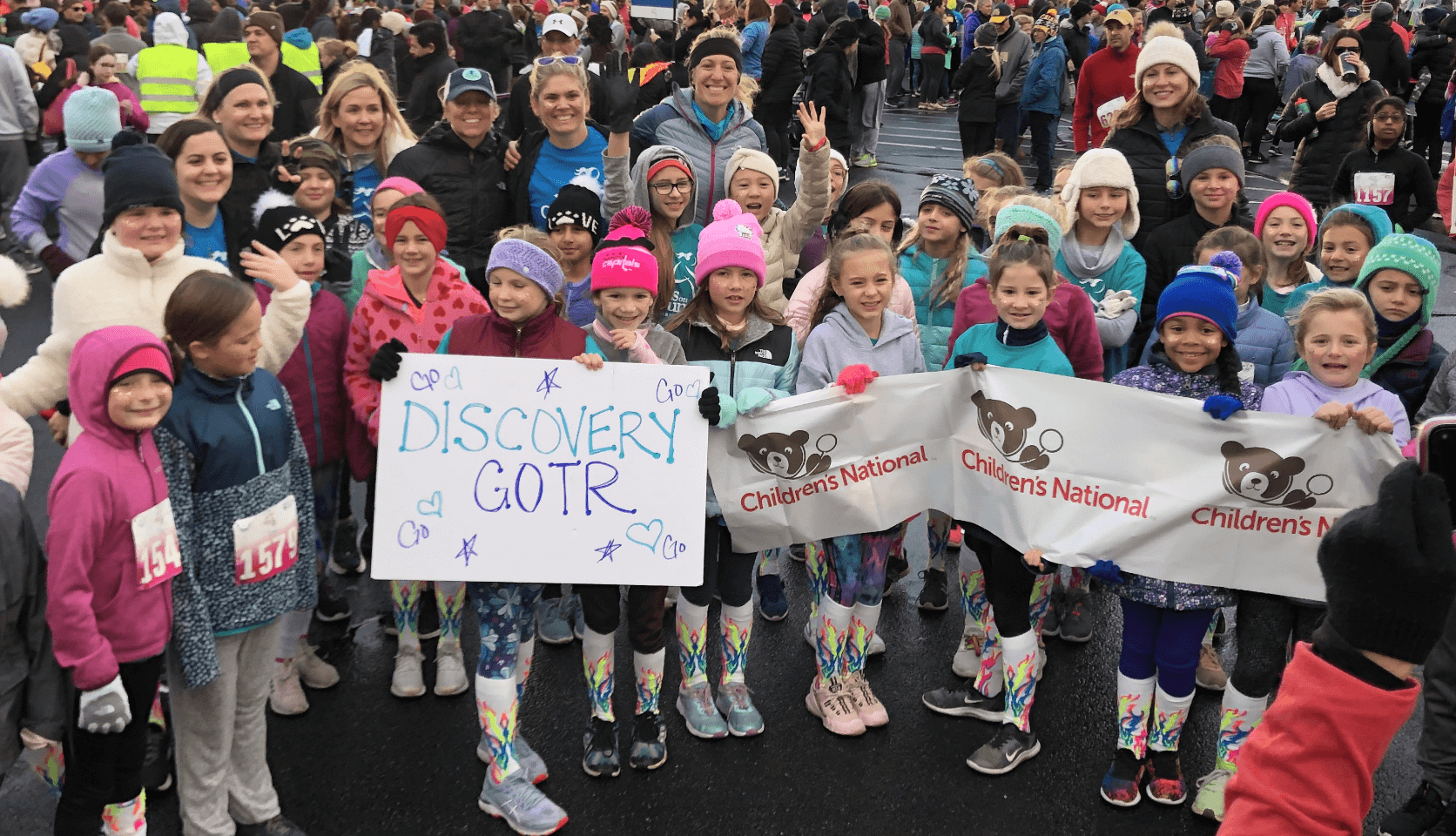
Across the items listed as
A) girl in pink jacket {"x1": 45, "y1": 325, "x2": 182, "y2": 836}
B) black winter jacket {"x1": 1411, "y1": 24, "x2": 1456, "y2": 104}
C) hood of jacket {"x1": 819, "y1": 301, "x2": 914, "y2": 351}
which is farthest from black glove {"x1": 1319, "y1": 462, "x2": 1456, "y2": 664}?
black winter jacket {"x1": 1411, "y1": 24, "x2": 1456, "y2": 104}

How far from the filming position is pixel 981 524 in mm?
4262

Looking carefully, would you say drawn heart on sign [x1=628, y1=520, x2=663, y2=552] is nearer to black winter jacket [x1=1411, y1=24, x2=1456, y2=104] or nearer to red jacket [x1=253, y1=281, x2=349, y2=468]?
red jacket [x1=253, y1=281, x2=349, y2=468]

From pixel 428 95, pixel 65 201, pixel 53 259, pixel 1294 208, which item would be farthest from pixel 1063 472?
pixel 428 95

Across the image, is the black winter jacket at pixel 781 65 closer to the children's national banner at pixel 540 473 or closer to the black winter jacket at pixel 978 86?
the black winter jacket at pixel 978 86

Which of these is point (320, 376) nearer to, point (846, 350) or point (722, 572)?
point (722, 572)

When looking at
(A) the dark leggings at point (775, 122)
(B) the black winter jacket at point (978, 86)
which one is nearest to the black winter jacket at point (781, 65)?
(A) the dark leggings at point (775, 122)

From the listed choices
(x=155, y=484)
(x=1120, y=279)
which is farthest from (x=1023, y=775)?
(x=155, y=484)

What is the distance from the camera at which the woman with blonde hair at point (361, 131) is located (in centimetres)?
585

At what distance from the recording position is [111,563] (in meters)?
3.10

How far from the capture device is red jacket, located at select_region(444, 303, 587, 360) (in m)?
4.05

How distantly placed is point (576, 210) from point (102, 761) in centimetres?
261

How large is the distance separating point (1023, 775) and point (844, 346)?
1.65m

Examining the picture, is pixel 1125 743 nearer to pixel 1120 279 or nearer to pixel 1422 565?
pixel 1120 279

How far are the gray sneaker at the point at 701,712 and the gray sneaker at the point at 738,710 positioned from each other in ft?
0.11
